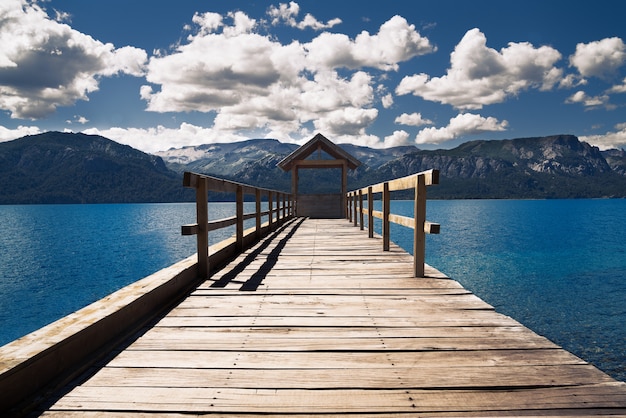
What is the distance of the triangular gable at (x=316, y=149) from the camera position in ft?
69.0

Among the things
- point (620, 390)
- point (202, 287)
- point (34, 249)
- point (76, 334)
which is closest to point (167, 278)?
point (202, 287)

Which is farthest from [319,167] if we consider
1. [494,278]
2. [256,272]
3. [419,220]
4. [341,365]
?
[341,365]

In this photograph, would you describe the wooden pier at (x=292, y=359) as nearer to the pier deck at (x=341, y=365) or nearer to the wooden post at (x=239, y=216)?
the pier deck at (x=341, y=365)

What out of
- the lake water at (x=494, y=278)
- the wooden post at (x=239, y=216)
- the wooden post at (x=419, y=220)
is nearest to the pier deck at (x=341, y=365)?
the wooden post at (x=419, y=220)

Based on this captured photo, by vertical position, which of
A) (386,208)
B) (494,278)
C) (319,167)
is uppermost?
(319,167)

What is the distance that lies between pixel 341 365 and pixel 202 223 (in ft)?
10.5

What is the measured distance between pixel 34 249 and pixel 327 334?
56.3 meters

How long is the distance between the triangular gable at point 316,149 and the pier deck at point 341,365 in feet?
56.2

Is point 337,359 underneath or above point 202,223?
underneath

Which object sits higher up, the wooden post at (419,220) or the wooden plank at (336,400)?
the wooden post at (419,220)

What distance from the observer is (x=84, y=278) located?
3145 centimetres

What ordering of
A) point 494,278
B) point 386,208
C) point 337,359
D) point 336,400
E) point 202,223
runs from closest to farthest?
point 336,400
point 337,359
point 202,223
point 386,208
point 494,278

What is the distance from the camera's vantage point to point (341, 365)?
8.60 ft

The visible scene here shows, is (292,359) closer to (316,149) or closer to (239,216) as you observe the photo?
(239,216)
